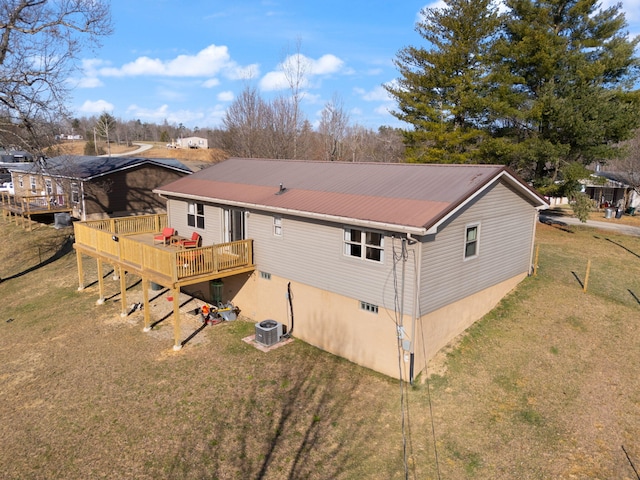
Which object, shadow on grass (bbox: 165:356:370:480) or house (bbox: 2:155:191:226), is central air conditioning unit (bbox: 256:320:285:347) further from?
house (bbox: 2:155:191:226)

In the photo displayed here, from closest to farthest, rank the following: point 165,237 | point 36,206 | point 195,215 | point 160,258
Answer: point 160,258
point 165,237
point 195,215
point 36,206

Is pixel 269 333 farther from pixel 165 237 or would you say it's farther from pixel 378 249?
pixel 165 237

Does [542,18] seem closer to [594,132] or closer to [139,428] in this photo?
[594,132]

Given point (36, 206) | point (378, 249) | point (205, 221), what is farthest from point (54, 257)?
point (378, 249)

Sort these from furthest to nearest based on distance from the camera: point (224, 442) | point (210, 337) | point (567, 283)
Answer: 1. point (567, 283)
2. point (210, 337)
3. point (224, 442)

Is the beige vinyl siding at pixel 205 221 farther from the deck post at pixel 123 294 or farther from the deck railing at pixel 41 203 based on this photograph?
the deck railing at pixel 41 203

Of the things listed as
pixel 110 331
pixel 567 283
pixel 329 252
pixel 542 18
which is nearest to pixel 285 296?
pixel 329 252

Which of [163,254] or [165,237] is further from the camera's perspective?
[165,237]
